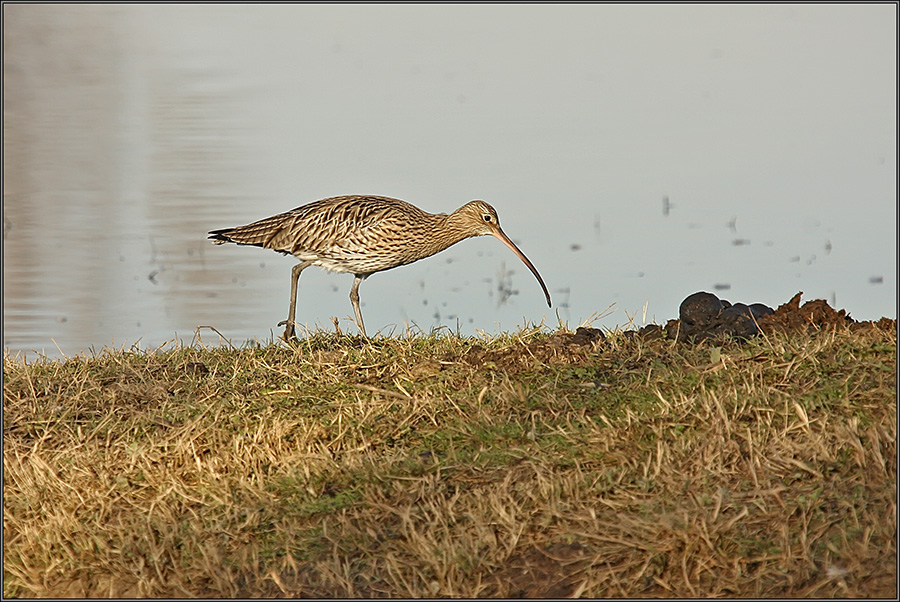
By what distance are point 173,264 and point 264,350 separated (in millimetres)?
6268

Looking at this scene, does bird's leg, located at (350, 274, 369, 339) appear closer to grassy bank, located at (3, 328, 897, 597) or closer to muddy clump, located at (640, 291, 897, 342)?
grassy bank, located at (3, 328, 897, 597)

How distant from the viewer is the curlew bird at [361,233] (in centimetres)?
891

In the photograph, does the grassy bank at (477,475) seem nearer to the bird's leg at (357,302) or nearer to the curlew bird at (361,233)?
the bird's leg at (357,302)

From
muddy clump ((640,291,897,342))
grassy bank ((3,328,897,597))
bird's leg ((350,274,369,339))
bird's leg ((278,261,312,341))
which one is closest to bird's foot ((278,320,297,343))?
bird's leg ((278,261,312,341))

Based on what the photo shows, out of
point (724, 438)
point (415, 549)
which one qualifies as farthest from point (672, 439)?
point (415, 549)

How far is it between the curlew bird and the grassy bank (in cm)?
237

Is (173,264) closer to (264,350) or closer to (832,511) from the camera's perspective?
(264,350)

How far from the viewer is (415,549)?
470cm

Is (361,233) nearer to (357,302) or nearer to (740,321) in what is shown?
(357,302)

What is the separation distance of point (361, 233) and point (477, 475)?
4.03m

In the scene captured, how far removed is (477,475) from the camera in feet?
17.0

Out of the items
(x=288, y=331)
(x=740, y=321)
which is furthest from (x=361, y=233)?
(x=740, y=321)

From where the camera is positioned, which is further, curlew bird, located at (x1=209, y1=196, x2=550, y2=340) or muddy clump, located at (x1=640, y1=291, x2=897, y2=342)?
curlew bird, located at (x1=209, y1=196, x2=550, y2=340)

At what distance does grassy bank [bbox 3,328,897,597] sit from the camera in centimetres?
451
